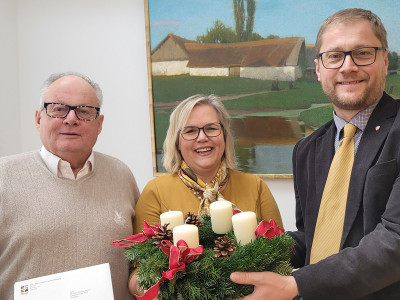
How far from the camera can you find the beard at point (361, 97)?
1187mm

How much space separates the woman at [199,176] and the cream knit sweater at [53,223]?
0.18 m

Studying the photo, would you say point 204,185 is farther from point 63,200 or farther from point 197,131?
point 63,200

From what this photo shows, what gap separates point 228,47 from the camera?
94.7 inches

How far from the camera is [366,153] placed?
116cm

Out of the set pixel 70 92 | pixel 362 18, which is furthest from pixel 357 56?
pixel 70 92

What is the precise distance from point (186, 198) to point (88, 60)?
165 cm

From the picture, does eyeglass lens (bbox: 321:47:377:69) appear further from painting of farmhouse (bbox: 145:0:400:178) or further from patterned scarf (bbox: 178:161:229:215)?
painting of farmhouse (bbox: 145:0:400:178)

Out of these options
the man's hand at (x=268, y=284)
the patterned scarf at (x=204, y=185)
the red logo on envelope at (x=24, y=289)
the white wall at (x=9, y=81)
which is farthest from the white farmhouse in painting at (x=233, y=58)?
the red logo on envelope at (x=24, y=289)

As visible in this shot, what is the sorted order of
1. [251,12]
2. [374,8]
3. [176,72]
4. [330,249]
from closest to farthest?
[330,249]
[374,8]
[251,12]
[176,72]

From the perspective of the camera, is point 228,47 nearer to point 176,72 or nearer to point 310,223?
point 176,72

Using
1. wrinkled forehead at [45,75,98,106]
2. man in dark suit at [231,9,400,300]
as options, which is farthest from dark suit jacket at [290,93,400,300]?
wrinkled forehead at [45,75,98,106]

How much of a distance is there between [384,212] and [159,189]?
0.90 m

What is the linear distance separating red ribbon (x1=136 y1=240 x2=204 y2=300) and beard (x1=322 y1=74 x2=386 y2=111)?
2.27 ft

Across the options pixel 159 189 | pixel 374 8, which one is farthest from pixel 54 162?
pixel 374 8
